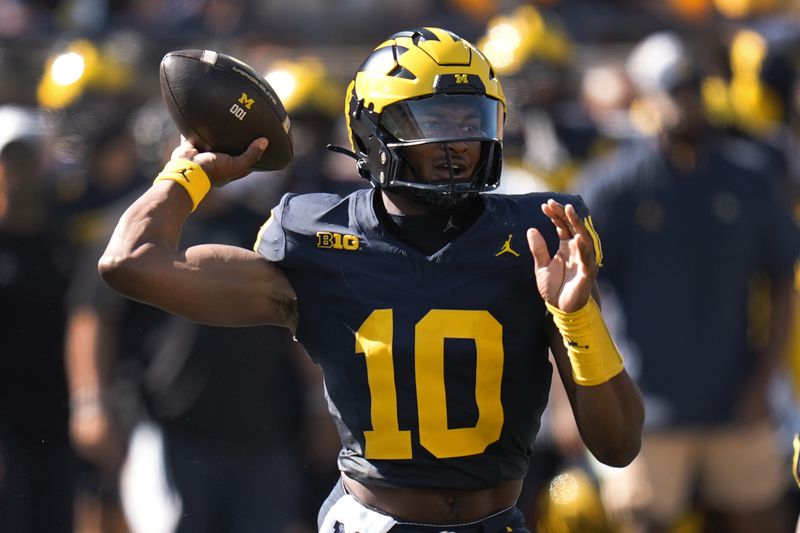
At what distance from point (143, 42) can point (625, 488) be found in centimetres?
405

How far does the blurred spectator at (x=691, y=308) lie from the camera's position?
6.95m

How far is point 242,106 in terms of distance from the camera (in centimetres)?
419

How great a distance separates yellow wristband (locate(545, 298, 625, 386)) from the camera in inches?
148

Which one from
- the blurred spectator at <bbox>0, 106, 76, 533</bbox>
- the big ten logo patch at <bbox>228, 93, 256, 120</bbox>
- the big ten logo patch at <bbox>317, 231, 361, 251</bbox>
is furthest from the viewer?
the blurred spectator at <bbox>0, 106, 76, 533</bbox>

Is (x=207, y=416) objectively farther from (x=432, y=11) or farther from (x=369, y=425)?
(x=432, y=11)

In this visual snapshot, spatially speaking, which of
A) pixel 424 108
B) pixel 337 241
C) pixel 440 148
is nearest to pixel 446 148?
pixel 440 148

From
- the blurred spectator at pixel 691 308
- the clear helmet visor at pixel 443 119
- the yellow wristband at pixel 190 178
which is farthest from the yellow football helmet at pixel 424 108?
the blurred spectator at pixel 691 308

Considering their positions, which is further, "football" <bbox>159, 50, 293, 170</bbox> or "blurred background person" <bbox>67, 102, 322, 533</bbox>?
"blurred background person" <bbox>67, 102, 322, 533</bbox>

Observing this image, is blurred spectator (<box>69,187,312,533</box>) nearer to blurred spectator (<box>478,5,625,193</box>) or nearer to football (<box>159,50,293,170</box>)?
blurred spectator (<box>478,5,625,193</box>)

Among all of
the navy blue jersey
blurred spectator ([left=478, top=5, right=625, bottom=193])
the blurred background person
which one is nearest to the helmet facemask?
the navy blue jersey

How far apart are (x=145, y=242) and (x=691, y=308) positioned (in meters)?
3.53

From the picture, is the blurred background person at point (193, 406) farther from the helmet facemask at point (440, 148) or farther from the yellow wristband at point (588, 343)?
the yellow wristband at point (588, 343)

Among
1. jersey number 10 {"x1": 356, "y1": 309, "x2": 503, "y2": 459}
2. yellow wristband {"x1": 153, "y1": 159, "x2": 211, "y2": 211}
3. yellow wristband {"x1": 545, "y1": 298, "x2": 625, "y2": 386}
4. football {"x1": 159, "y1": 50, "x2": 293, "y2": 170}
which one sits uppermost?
football {"x1": 159, "y1": 50, "x2": 293, "y2": 170}

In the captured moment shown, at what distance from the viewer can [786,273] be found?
280 inches
